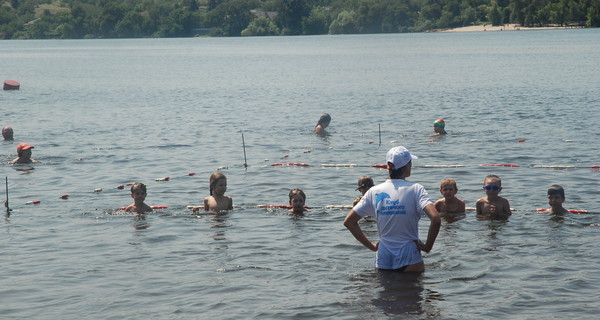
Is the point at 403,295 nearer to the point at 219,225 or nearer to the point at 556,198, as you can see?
the point at 556,198

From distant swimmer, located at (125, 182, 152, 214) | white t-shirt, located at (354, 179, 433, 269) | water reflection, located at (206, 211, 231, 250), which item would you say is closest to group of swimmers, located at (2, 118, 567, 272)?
white t-shirt, located at (354, 179, 433, 269)

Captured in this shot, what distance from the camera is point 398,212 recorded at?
1056cm

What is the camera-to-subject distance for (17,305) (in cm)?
1222

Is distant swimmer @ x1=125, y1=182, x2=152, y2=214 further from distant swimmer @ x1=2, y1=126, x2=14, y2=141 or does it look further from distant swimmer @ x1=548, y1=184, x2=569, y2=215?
distant swimmer @ x1=2, y1=126, x2=14, y2=141

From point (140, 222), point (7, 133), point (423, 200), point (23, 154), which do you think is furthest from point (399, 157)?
point (7, 133)

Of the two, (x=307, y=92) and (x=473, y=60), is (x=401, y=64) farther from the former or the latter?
(x=307, y=92)

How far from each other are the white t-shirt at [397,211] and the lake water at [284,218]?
839 millimetres

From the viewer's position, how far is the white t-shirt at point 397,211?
34.3ft

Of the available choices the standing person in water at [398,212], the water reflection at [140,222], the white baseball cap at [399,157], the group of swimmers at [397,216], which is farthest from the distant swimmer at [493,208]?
the water reflection at [140,222]

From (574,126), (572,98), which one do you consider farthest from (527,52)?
(574,126)

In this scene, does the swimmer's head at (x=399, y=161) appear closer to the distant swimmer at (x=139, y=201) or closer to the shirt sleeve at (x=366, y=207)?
the shirt sleeve at (x=366, y=207)

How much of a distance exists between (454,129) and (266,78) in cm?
4664

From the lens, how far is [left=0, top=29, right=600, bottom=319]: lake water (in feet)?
39.1

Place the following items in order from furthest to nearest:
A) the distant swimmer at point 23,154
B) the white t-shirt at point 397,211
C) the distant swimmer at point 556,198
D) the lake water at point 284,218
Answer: the distant swimmer at point 23,154 → the distant swimmer at point 556,198 → the lake water at point 284,218 → the white t-shirt at point 397,211
